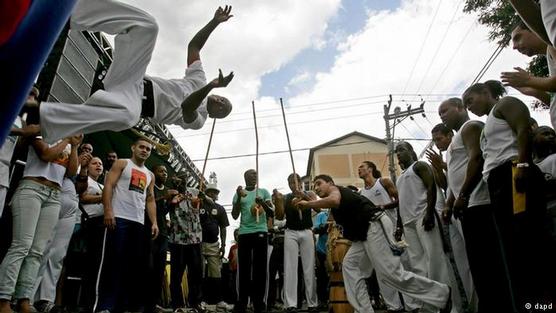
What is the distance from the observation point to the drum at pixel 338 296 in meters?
4.44

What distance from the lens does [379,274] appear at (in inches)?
157

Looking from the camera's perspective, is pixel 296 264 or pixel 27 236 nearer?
pixel 27 236

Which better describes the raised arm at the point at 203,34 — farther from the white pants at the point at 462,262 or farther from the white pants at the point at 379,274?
the white pants at the point at 462,262

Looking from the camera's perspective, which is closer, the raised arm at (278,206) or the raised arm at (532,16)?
the raised arm at (532,16)

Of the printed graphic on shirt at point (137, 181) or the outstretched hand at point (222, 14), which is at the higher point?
the outstretched hand at point (222, 14)

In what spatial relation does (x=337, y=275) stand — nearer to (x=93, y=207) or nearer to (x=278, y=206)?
(x=278, y=206)

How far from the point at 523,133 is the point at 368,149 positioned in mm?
39078

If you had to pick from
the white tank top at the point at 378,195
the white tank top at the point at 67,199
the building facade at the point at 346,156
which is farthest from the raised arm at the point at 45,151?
the building facade at the point at 346,156

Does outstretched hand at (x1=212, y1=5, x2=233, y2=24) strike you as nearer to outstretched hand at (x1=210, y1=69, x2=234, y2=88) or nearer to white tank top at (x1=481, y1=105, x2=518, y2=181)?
outstretched hand at (x1=210, y1=69, x2=234, y2=88)

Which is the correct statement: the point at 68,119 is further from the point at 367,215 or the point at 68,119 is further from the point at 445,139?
the point at 445,139

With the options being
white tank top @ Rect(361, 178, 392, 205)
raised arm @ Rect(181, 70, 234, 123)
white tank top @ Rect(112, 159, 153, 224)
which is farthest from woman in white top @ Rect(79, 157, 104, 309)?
white tank top @ Rect(361, 178, 392, 205)

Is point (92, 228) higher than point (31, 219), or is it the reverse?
point (92, 228)

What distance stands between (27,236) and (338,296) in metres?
3.11

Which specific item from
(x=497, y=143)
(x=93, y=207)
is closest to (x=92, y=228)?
(x=93, y=207)
